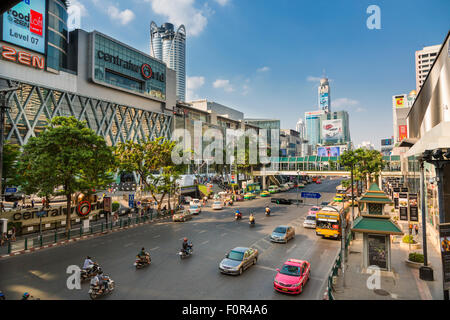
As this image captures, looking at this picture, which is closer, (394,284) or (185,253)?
(394,284)

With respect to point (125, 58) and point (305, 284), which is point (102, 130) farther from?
point (305, 284)

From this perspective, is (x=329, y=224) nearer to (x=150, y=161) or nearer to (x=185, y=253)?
(x=185, y=253)

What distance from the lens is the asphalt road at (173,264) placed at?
14.4 metres

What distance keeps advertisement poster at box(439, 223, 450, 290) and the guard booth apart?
6078 mm

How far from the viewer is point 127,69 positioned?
7206cm

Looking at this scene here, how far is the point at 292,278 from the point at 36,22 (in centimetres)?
6258

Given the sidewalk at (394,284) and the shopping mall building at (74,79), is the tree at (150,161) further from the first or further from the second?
the sidewalk at (394,284)

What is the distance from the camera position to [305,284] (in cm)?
1557

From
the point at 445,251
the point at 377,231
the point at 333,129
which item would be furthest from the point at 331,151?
the point at 445,251

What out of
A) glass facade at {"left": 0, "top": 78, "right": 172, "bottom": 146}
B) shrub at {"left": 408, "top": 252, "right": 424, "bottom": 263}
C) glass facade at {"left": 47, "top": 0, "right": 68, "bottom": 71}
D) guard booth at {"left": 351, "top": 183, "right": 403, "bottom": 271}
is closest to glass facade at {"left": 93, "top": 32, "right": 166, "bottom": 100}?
glass facade at {"left": 0, "top": 78, "right": 172, "bottom": 146}

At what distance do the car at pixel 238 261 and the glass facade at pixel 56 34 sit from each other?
185 feet

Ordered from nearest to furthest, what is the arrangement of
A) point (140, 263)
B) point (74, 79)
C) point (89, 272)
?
point (89, 272) < point (140, 263) < point (74, 79)

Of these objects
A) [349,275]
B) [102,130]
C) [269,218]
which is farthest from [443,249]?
[102,130]

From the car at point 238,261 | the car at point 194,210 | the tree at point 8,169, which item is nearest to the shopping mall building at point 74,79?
the tree at point 8,169
